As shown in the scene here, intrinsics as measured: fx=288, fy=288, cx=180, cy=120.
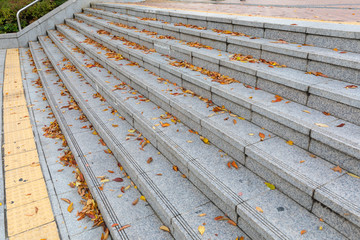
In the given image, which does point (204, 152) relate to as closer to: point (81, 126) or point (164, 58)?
point (81, 126)

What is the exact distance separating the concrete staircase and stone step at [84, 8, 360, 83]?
0.6 inches

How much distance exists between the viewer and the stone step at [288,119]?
101 inches

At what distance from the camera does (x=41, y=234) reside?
122 inches

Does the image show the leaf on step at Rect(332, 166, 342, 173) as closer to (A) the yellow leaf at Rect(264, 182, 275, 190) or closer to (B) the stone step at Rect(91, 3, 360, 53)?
(A) the yellow leaf at Rect(264, 182, 275, 190)

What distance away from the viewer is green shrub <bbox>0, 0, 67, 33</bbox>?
12094 mm

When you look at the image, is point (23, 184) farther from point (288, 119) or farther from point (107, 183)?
point (288, 119)

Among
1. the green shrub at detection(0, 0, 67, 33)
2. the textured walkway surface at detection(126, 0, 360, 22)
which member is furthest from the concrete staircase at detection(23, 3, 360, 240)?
the green shrub at detection(0, 0, 67, 33)

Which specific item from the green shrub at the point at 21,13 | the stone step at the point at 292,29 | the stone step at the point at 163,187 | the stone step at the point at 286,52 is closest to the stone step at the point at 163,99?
the stone step at the point at 163,187

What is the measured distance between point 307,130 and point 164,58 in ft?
12.1

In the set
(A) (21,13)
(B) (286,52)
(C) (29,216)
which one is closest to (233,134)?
(B) (286,52)

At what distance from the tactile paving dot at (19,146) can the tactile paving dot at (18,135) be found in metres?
0.12

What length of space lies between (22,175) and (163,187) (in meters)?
2.26

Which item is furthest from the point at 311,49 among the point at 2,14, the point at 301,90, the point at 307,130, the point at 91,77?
the point at 2,14

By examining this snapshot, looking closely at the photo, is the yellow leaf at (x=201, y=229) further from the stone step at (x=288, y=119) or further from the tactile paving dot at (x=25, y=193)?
the tactile paving dot at (x=25, y=193)
